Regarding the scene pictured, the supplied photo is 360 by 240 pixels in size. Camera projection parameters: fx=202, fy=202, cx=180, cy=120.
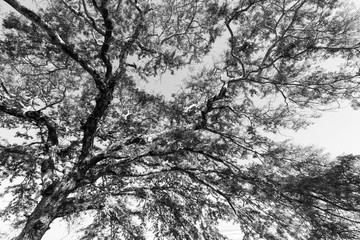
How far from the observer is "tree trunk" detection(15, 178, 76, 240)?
3523 mm

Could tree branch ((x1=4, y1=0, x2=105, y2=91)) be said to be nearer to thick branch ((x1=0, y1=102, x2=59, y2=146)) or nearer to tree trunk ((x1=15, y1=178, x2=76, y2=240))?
thick branch ((x1=0, y1=102, x2=59, y2=146))

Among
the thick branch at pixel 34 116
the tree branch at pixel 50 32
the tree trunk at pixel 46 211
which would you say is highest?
the tree branch at pixel 50 32

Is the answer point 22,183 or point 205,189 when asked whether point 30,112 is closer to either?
point 22,183

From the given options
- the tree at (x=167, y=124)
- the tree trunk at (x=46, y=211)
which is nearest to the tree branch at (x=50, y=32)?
the tree at (x=167, y=124)

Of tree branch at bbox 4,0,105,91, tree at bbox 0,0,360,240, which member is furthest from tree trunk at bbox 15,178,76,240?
tree branch at bbox 4,0,105,91

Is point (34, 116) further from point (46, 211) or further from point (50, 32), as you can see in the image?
point (46, 211)

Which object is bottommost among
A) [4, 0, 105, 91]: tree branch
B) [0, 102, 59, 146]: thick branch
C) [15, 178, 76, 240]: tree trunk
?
[15, 178, 76, 240]: tree trunk

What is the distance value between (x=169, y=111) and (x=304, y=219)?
14.0 feet

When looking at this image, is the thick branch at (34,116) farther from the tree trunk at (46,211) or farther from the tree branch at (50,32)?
the tree branch at (50,32)

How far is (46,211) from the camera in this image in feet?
12.4

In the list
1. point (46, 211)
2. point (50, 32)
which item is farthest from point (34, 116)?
point (46, 211)

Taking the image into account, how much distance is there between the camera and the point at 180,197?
5930mm

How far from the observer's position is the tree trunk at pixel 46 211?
3.52m

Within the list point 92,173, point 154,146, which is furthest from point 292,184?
point 92,173
